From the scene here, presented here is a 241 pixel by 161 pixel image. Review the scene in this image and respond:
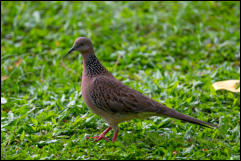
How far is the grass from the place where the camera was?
16.2 feet

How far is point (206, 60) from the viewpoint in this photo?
7520 millimetres

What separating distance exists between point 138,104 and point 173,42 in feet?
11.3

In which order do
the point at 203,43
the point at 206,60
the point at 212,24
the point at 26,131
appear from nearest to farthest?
the point at 26,131 < the point at 206,60 < the point at 203,43 < the point at 212,24

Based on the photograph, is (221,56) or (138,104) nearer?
(138,104)

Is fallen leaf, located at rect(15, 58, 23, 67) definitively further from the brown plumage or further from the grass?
the brown plumage

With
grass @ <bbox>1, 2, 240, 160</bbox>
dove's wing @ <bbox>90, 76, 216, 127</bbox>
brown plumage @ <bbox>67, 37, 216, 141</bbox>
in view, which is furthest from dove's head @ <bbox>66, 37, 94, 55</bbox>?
grass @ <bbox>1, 2, 240, 160</bbox>

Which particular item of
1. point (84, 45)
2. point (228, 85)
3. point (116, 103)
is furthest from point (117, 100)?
point (228, 85)

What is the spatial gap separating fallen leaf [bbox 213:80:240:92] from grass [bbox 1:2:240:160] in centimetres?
13

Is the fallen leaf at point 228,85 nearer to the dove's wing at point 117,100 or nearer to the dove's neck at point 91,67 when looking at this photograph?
the dove's wing at point 117,100

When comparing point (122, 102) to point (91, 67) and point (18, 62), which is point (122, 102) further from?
point (18, 62)

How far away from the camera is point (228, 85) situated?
20.5 ft

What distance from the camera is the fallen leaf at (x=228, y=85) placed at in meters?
6.16

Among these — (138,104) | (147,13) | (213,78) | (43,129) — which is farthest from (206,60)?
(43,129)

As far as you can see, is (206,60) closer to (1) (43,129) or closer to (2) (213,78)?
(2) (213,78)
